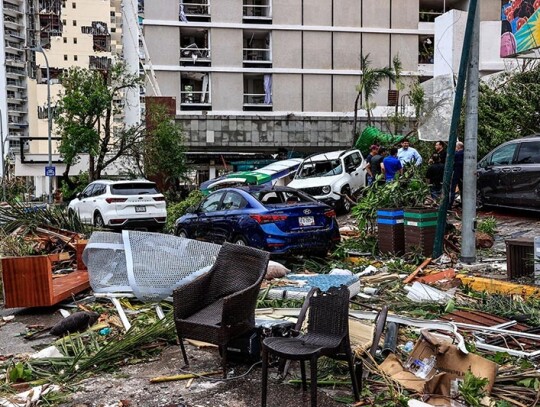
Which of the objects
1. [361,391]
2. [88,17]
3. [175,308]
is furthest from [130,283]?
[88,17]

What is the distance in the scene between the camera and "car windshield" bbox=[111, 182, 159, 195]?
18.9m

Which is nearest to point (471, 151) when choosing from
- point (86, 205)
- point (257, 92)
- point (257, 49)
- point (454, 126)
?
point (454, 126)

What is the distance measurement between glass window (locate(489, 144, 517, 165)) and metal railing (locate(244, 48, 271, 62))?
100 ft

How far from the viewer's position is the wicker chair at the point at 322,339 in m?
4.68

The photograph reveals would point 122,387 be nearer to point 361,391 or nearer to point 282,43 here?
point 361,391

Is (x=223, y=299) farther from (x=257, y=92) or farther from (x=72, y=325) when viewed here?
(x=257, y=92)

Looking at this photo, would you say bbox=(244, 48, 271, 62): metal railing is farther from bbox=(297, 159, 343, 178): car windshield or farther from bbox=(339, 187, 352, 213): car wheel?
bbox=(339, 187, 352, 213): car wheel

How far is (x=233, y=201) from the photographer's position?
12273mm

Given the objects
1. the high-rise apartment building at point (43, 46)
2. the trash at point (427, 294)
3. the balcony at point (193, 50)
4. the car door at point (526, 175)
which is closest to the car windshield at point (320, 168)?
the car door at point (526, 175)

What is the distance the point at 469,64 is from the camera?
10414 mm

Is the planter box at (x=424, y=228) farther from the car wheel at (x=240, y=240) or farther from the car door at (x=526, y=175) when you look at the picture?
the car door at (x=526, y=175)

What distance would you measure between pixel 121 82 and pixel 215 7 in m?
14.2

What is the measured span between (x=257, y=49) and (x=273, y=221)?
113ft

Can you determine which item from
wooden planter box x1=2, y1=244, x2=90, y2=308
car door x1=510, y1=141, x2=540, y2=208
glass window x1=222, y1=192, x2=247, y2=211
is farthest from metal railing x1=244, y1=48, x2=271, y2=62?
wooden planter box x1=2, y1=244, x2=90, y2=308
